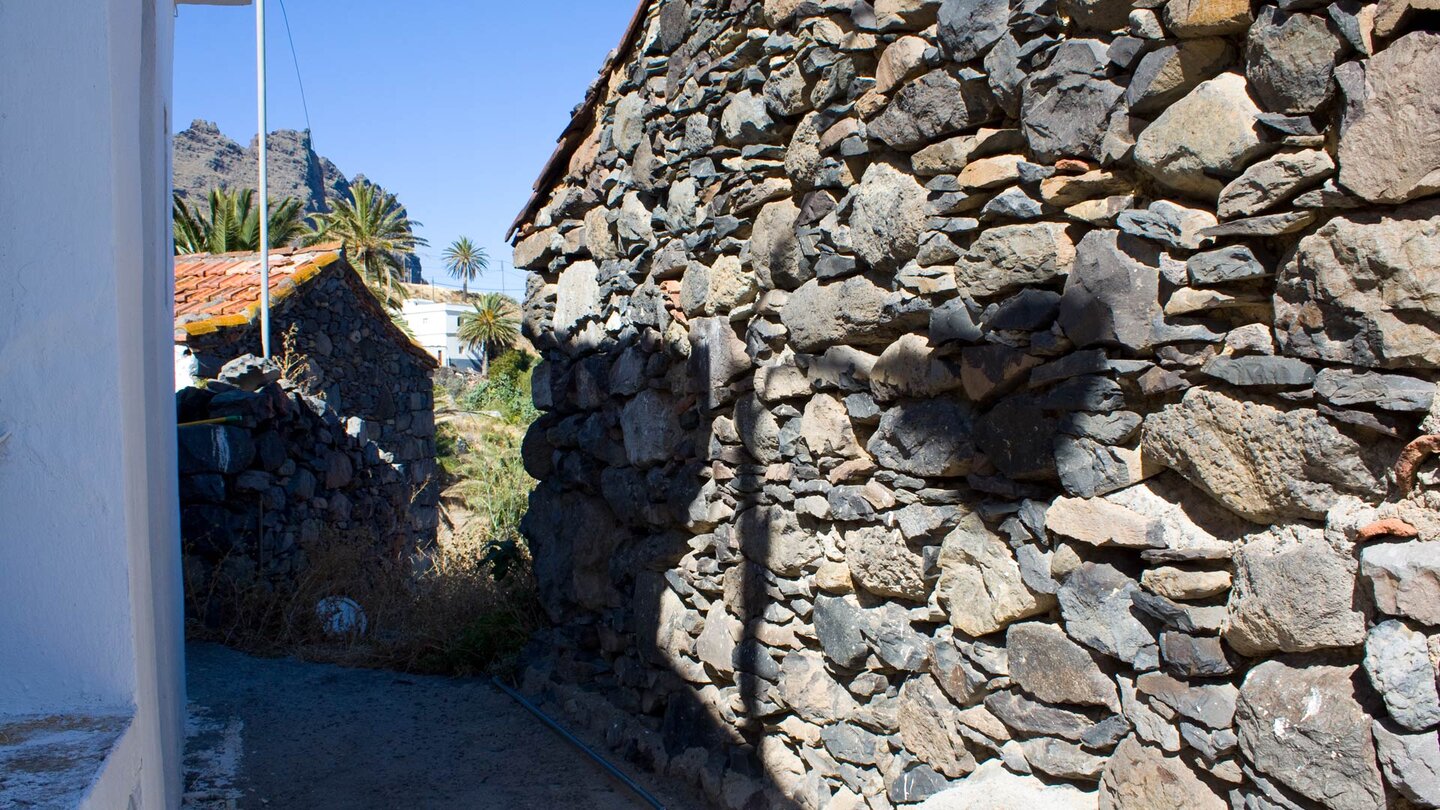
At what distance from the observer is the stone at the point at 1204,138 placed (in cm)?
200

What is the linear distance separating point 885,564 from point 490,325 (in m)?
30.3

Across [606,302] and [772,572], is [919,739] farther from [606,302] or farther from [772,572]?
[606,302]

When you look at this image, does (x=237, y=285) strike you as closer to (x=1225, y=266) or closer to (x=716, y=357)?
(x=716, y=357)

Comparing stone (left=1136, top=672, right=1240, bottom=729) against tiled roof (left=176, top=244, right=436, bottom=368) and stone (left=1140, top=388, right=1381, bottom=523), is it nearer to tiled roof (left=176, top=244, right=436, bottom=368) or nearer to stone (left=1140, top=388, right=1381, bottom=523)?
stone (left=1140, top=388, right=1381, bottom=523)

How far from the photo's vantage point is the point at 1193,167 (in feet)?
6.81

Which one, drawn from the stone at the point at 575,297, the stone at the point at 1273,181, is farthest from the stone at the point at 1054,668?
the stone at the point at 575,297

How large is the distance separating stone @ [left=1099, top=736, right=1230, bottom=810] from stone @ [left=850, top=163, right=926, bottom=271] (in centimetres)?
139

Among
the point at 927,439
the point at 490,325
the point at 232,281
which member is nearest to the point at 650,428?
the point at 927,439

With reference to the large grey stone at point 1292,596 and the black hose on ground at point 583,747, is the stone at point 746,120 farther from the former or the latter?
the black hose on ground at point 583,747

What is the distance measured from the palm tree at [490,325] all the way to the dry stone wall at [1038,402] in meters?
28.6

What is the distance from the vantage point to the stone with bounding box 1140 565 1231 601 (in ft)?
6.88

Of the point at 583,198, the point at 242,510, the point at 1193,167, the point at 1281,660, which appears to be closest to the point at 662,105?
the point at 583,198

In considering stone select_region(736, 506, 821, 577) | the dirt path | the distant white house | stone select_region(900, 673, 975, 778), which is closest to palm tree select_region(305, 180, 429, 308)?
the distant white house

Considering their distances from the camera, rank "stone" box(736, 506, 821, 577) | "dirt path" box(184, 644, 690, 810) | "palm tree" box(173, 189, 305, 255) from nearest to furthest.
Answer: "stone" box(736, 506, 821, 577) < "dirt path" box(184, 644, 690, 810) < "palm tree" box(173, 189, 305, 255)
